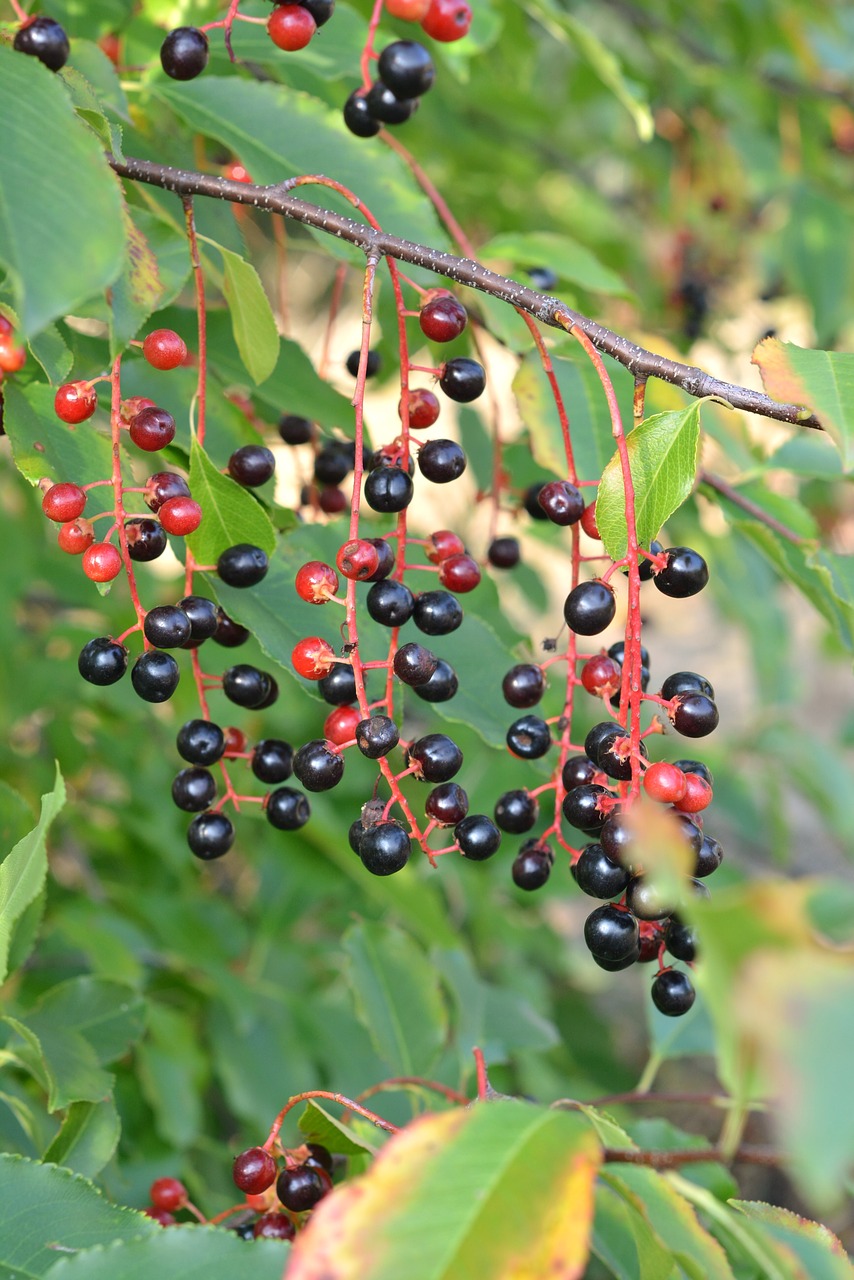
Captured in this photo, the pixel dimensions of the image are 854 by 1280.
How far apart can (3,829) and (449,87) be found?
192 centimetres

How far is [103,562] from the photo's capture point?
92cm

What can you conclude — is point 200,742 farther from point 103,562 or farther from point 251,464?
point 251,464

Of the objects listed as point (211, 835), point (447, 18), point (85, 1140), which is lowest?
point (85, 1140)

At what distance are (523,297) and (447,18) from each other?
0.33 meters

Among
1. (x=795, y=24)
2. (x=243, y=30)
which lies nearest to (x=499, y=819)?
(x=243, y=30)

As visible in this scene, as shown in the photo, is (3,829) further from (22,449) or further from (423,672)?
(423,672)

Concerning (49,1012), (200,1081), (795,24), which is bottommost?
(200,1081)

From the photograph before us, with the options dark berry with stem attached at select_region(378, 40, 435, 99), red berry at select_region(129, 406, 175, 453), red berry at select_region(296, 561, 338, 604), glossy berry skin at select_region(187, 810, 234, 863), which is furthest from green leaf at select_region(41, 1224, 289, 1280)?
dark berry with stem attached at select_region(378, 40, 435, 99)

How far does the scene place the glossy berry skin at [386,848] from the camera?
81 cm

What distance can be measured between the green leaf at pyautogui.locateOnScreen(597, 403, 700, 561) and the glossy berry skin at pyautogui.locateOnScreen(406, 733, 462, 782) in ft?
0.62

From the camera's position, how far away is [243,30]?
137 centimetres

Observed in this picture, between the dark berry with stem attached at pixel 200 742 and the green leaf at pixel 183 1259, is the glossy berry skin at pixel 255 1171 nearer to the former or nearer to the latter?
the green leaf at pixel 183 1259

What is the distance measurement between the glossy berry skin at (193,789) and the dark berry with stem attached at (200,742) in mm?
42

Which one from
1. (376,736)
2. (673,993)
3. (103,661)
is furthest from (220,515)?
(673,993)
